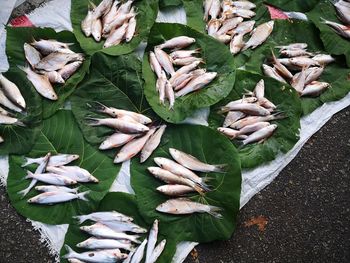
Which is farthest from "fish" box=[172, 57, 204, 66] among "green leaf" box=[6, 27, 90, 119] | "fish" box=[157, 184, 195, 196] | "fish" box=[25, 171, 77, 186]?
"fish" box=[25, 171, 77, 186]

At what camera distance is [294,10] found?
3707mm

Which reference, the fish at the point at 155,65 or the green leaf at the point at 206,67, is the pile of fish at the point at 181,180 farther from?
the fish at the point at 155,65

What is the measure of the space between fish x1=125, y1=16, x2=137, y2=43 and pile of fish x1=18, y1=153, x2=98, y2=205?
3.25ft

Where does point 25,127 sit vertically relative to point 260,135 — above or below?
above

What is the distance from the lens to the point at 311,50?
359 cm

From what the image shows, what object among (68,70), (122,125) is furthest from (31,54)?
(122,125)

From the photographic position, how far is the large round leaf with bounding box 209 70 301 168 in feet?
10.2

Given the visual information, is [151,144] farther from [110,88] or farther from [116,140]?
[110,88]

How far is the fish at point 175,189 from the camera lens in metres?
2.86

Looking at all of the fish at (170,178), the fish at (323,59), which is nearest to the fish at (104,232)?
the fish at (170,178)

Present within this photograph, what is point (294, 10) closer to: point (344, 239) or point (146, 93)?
point (146, 93)

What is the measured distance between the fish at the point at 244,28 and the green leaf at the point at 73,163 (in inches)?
57.9

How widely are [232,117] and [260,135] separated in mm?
237

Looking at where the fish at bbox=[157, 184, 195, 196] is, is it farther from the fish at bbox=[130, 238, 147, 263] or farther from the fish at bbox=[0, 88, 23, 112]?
the fish at bbox=[0, 88, 23, 112]
